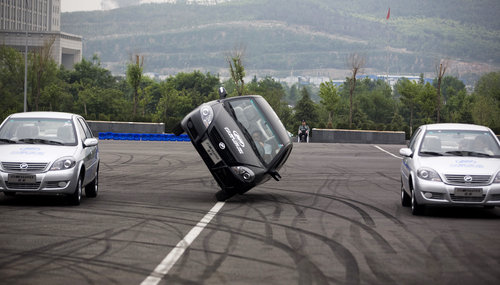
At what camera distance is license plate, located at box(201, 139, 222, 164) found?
14258mm

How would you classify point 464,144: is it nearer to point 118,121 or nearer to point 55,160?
point 55,160

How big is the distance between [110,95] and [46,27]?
86.6 metres

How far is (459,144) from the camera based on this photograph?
44.5 ft

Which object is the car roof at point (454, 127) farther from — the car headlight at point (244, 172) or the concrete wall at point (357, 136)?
the concrete wall at point (357, 136)

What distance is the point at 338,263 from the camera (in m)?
7.98

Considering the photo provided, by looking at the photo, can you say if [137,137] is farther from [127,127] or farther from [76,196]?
[76,196]

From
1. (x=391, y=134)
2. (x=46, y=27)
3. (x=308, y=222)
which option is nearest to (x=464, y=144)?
(x=308, y=222)

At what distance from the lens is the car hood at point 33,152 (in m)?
12.6

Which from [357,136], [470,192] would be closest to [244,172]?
[470,192]

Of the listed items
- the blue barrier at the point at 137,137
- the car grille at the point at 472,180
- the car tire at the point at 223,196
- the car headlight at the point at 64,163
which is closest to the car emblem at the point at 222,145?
the car tire at the point at 223,196

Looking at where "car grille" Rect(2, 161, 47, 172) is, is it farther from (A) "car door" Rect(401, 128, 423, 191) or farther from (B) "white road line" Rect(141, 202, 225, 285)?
(A) "car door" Rect(401, 128, 423, 191)

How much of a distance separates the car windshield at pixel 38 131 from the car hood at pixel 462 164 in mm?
6581

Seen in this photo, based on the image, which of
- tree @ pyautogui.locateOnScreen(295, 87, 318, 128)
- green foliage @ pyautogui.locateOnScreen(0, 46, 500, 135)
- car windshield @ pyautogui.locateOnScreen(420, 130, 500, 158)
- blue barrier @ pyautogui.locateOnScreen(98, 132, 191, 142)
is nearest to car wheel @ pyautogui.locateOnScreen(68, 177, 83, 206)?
car windshield @ pyautogui.locateOnScreen(420, 130, 500, 158)

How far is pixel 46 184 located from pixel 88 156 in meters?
1.53
